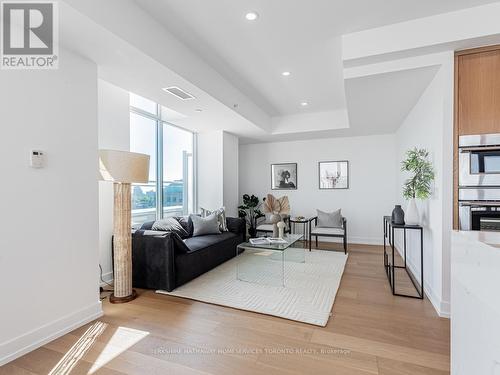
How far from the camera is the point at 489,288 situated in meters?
0.84

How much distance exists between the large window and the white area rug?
1.61 m

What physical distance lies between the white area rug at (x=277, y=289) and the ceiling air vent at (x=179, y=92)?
2429mm

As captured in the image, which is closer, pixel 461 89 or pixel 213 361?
pixel 213 361

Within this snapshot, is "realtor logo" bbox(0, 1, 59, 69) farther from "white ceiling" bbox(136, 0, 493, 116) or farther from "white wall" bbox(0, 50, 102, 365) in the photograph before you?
"white ceiling" bbox(136, 0, 493, 116)

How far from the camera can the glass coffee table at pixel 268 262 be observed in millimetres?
3261

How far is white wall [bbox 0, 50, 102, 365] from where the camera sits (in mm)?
1765

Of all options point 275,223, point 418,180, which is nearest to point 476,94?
point 418,180

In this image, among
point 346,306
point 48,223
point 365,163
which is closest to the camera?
point 48,223

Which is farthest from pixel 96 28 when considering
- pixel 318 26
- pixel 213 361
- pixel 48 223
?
pixel 213 361

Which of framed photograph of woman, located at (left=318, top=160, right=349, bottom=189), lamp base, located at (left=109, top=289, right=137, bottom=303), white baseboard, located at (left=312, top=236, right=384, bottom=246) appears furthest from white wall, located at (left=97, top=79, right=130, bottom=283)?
white baseboard, located at (left=312, top=236, right=384, bottom=246)

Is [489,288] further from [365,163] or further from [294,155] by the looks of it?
[294,155]

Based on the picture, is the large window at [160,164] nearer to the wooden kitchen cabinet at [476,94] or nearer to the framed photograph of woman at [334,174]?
the framed photograph of woman at [334,174]

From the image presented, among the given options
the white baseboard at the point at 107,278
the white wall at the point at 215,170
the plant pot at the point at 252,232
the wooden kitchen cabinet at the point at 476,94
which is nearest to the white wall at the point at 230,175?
the white wall at the point at 215,170

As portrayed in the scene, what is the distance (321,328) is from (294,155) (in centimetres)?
441
